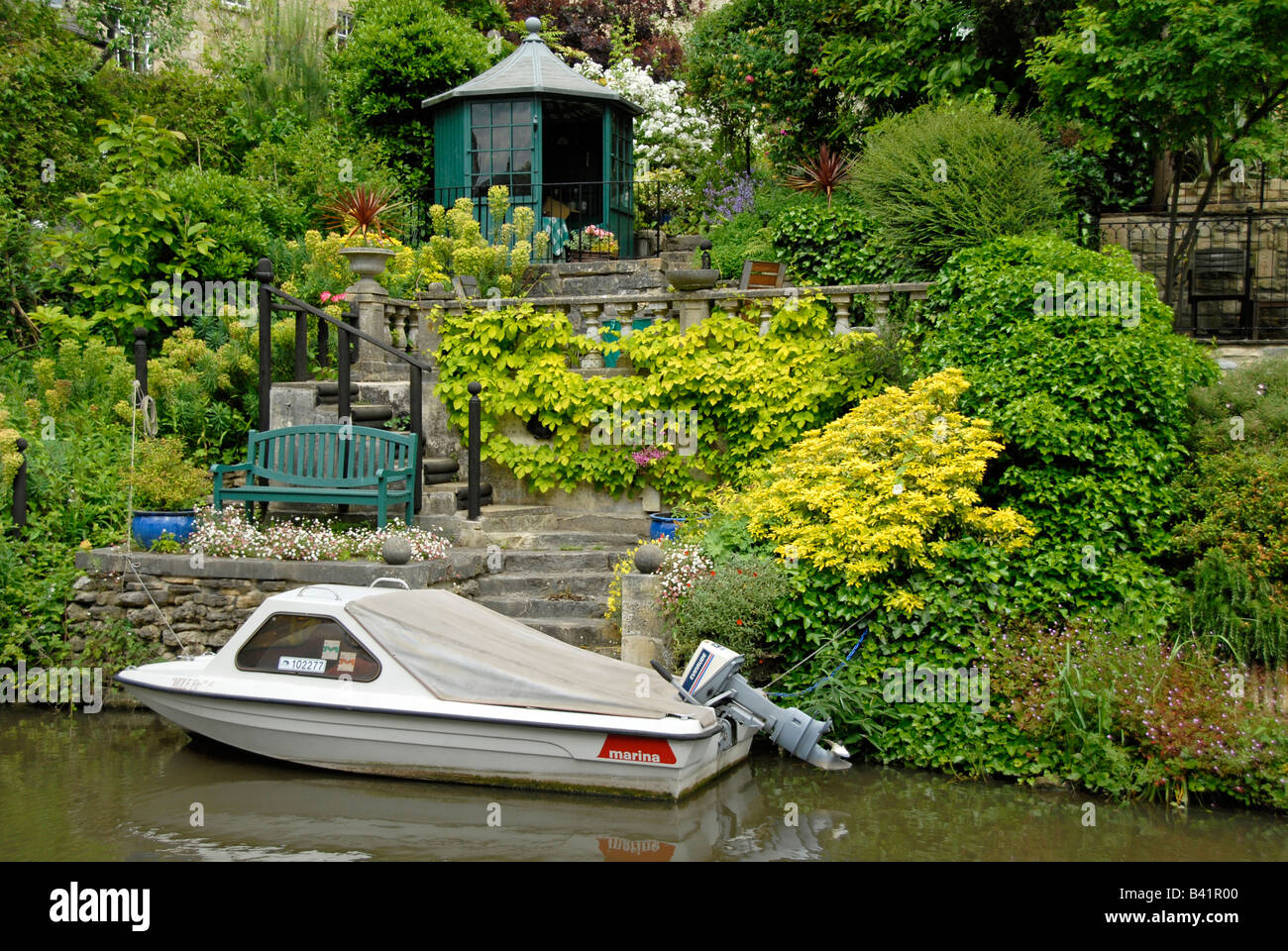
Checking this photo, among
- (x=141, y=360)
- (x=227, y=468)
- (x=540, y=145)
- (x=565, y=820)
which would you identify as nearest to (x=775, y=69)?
(x=540, y=145)

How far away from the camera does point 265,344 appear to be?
1036 centimetres

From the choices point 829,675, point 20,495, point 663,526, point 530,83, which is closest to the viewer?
point 829,675

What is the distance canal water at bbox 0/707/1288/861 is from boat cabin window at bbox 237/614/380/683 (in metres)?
0.71

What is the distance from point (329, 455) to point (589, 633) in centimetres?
285

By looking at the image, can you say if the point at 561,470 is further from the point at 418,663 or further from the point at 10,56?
the point at 10,56

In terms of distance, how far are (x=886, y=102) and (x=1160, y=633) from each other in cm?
865

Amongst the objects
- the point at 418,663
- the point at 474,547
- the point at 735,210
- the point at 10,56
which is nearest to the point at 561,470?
the point at 474,547

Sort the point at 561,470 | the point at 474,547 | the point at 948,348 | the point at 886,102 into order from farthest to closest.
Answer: the point at 886,102 → the point at 561,470 → the point at 474,547 → the point at 948,348

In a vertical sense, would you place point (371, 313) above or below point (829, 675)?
above

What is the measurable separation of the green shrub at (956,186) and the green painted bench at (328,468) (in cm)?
507

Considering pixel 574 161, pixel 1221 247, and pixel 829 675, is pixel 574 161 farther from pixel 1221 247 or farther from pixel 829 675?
pixel 829 675

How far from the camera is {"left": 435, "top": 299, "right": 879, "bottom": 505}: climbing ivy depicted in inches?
388

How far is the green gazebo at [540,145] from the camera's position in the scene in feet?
51.1

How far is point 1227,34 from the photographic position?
9297 millimetres
